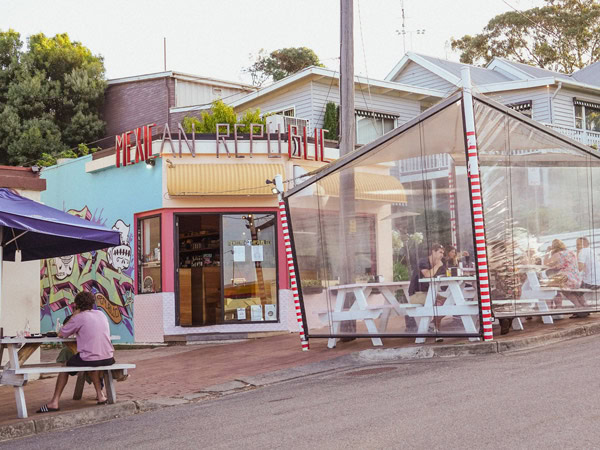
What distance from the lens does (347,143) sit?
1423cm

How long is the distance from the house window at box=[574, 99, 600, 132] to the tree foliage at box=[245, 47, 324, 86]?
1695cm

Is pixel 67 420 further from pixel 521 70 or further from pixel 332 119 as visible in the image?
pixel 521 70

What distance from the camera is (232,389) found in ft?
36.0

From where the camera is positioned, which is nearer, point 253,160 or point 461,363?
point 461,363

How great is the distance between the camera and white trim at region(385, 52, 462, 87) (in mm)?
28938

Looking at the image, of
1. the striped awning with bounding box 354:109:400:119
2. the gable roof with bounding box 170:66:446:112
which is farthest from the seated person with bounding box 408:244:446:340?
the striped awning with bounding box 354:109:400:119

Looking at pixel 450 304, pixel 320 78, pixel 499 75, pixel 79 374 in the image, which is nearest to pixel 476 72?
pixel 499 75

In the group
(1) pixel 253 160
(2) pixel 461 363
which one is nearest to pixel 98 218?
Answer: (1) pixel 253 160

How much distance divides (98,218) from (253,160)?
14.2 ft

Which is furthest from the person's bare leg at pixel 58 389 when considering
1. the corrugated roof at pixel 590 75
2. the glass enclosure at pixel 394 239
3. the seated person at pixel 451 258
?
the corrugated roof at pixel 590 75

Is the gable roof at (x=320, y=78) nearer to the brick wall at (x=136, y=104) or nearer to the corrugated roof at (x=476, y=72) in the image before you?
the brick wall at (x=136, y=104)

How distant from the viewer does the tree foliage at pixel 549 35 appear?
40500mm

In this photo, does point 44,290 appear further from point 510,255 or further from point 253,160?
point 510,255

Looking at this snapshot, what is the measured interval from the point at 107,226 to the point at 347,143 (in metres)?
7.28
